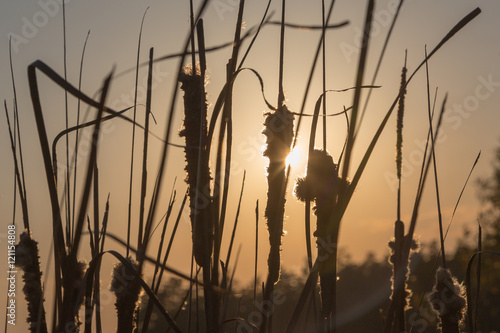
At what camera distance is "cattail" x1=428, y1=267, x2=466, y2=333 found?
1.51 meters

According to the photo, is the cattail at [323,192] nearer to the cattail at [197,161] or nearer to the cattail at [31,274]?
the cattail at [197,161]

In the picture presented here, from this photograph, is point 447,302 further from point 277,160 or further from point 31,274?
point 31,274

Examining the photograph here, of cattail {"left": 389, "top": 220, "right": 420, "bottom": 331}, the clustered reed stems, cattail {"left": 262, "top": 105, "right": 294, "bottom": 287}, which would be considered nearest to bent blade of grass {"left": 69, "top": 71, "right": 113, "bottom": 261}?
the clustered reed stems

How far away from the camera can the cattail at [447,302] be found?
4.96 ft

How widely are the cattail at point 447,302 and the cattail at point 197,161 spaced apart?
2.12 ft

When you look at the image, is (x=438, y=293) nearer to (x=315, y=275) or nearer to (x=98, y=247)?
(x=315, y=275)

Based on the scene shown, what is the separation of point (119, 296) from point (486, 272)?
33811mm

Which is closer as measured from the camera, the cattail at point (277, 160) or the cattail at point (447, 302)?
the cattail at point (277, 160)

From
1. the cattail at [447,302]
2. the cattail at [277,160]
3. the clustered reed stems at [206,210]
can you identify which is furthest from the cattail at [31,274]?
the cattail at [447,302]

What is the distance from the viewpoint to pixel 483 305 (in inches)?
1210

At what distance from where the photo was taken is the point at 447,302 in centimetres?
154

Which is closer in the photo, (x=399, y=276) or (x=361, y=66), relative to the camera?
(x=361, y=66)

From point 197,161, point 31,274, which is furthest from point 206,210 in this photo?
point 31,274

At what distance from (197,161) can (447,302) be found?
2.49ft
